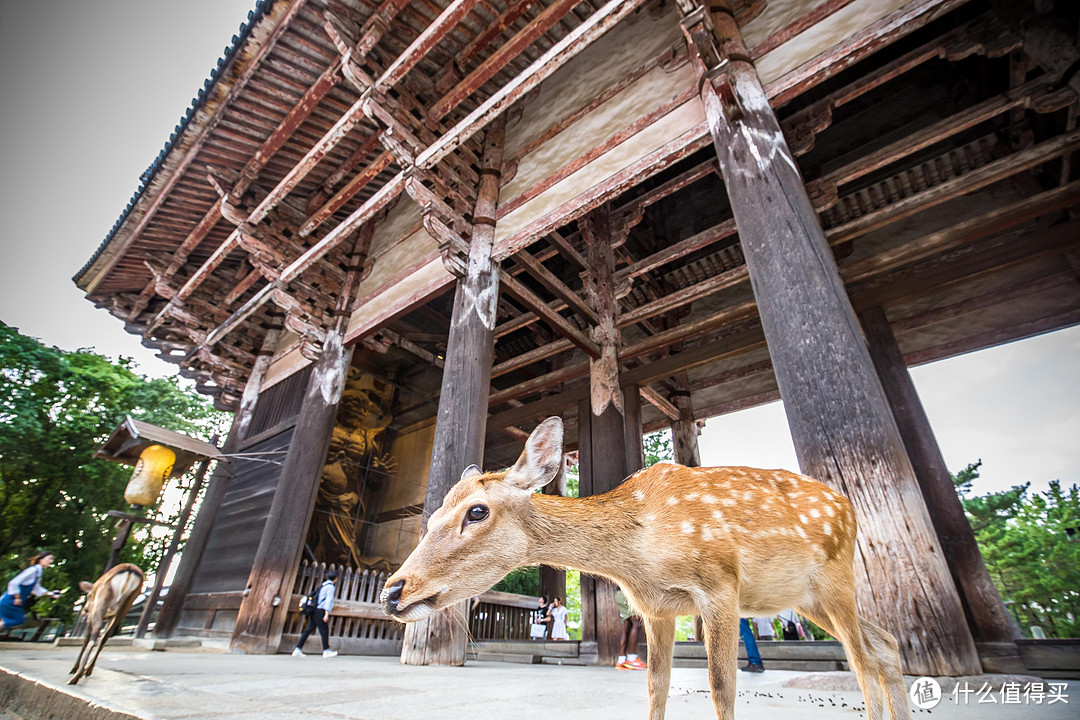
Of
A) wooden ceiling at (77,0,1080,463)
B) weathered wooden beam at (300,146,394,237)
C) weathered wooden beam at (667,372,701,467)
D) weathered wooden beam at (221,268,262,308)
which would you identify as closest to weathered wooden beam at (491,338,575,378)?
wooden ceiling at (77,0,1080,463)

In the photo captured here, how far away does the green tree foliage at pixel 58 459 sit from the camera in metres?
14.3

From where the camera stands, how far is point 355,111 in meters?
6.32

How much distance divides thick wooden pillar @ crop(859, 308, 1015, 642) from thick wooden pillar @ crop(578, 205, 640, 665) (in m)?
3.61

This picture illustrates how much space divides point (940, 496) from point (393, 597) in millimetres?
7163

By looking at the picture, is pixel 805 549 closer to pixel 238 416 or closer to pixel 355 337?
pixel 355 337

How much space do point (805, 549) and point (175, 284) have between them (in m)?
12.4

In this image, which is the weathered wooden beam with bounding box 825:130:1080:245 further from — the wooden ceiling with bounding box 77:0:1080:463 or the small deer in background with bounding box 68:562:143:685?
the small deer in background with bounding box 68:562:143:685

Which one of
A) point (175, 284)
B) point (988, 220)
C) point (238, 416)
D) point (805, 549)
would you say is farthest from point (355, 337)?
point (988, 220)

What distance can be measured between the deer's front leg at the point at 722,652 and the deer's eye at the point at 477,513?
72cm

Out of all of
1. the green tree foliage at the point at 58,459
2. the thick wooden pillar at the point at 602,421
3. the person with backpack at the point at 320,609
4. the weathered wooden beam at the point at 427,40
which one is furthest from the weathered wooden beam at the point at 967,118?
the green tree foliage at the point at 58,459

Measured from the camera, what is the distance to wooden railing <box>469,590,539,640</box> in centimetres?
981

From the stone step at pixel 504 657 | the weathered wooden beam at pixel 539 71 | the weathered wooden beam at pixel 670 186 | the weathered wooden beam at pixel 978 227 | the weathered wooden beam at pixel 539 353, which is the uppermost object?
the weathered wooden beam at pixel 670 186

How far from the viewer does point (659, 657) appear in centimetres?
148

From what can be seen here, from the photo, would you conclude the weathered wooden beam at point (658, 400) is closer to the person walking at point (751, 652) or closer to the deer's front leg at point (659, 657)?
the person walking at point (751, 652)
